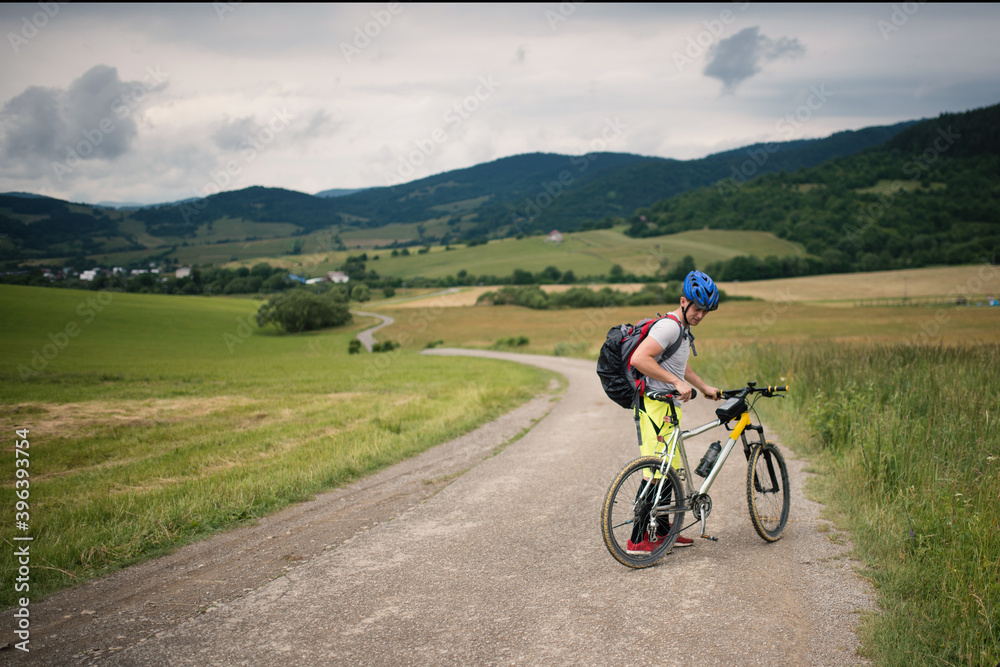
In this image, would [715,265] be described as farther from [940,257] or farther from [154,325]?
[154,325]

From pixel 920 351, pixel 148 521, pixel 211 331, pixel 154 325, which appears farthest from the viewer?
pixel 211 331

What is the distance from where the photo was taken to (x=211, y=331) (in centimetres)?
6006

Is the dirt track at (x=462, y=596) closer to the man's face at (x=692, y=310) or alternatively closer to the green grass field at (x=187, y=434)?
the green grass field at (x=187, y=434)

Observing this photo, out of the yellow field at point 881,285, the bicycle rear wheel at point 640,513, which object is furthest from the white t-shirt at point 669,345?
the yellow field at point 881,285

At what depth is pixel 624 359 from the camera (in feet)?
16.0

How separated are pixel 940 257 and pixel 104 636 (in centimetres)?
11615

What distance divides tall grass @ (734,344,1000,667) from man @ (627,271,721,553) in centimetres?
183

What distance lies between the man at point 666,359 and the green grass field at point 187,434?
14.8 feet

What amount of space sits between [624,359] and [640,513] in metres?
1.33

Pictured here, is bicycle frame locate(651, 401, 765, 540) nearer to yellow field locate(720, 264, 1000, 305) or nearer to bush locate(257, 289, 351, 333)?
bush locate(257, 289, 351, 333)

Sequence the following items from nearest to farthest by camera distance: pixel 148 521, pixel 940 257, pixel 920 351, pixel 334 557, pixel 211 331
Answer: pixel 334 557 < pixel 148 521 < pixel 920 351 < pixel 211 331 < pixel 940 257

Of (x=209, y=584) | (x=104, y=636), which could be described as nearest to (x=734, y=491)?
(x=209, y=584)

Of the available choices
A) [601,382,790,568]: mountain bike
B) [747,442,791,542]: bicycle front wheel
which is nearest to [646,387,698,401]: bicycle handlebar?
[601,382,790,568]: mountain bike

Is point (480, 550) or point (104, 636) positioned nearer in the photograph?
point (104, 636)
